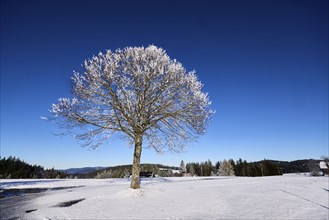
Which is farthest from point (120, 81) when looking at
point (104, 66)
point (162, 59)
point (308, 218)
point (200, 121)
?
point (308, 218)

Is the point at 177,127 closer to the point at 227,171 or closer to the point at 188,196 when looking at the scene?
the point at 188,196

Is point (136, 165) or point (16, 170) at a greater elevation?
point (16, 170)

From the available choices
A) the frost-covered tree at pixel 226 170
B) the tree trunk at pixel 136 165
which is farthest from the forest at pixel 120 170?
the tree trunk at pixel 136 165

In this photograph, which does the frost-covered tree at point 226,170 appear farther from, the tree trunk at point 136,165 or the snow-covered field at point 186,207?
the tree trunk at point 136,165

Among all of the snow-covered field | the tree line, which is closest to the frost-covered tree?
the tree line

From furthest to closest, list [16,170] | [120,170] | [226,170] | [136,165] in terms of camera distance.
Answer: [226,170], [120,170], [16,170], [136,165]

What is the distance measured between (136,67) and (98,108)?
373 cm

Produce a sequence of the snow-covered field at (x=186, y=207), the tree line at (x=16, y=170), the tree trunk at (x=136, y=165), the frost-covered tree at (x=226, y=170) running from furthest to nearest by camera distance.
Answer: the frost-covered tree at (x=226, y=170)
the tree line at (x=16, y=170)
the tree trunk at (x=136, y=165)
the snow-covered field at (x=186, y=207)

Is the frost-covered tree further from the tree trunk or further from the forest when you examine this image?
the tree trunk

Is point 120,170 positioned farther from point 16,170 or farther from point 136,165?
point 136,165

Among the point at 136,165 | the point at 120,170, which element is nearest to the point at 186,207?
the point at 136,165

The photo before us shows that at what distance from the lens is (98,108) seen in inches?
554

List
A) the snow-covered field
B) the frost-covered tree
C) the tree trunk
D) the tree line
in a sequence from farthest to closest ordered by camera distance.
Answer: the frost-covered tree → the tree line → the tree trunk → the snow-covered field

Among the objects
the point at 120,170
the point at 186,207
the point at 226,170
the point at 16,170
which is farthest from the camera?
the point at 226,170
